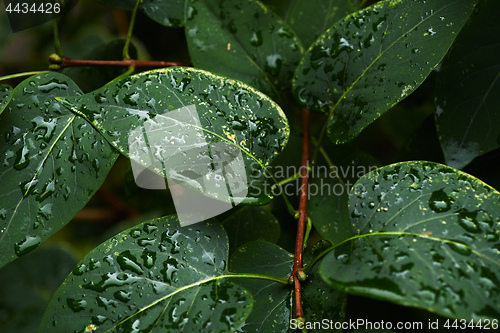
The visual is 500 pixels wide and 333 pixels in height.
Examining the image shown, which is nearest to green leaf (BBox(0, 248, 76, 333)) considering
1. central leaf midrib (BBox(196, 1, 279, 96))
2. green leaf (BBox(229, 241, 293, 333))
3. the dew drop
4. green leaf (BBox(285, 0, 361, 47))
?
the dew drop

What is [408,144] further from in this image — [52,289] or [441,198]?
[52,289]

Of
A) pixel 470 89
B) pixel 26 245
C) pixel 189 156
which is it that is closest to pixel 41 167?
pixel 26 245

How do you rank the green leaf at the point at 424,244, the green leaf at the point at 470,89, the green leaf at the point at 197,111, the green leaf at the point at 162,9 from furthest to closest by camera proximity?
the green leaf at the point at 162,9, the green leaf at the point at 470,89, the green leaf at the point at 197,111, the green leaf at the point at 424,244

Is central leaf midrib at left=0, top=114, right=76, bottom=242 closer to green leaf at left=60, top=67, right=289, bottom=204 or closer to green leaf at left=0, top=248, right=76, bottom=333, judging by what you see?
green leaf at left=60, top=67, right=289, bottom=204

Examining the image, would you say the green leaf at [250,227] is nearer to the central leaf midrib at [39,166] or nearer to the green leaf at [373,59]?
the green leaf at [373,59]

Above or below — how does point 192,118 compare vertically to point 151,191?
above

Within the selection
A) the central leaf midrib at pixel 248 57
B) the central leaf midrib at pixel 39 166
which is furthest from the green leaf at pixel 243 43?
the central leaf midrib at pixel 39 166

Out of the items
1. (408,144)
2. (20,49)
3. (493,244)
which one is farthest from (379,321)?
(20,49)
